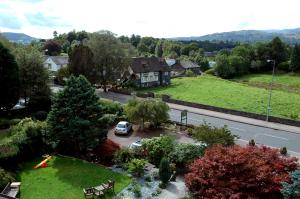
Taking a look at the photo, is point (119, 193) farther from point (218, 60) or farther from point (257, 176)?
point (218, 60)

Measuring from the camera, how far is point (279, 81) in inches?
3388

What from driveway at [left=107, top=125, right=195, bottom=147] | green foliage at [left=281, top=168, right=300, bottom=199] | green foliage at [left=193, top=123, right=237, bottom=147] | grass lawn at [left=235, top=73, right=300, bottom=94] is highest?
green foliage at [left=281, top=168, right=300, bottom=199]

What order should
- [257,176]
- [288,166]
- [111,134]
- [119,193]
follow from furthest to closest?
1. [111,134]
2. [119,193]
3. [288,166]
4. [257,176]

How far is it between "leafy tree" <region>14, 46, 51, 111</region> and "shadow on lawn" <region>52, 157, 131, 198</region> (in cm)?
1608

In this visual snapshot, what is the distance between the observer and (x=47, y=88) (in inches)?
Result: 1640

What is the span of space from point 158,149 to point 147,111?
958 centimetres

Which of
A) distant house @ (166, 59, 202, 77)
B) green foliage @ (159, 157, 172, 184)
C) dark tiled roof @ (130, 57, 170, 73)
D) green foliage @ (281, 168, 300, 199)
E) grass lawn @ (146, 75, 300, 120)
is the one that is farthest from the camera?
distant house @ (166, 59, 202, 77)

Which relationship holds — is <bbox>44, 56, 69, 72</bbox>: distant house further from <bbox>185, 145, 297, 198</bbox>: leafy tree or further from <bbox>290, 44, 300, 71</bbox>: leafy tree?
<bbox>185, 145, 297, 198</bbox>: leafy tree

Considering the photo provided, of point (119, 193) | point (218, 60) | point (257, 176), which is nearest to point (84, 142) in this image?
point (119, 193)

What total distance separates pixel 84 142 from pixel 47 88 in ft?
57.2

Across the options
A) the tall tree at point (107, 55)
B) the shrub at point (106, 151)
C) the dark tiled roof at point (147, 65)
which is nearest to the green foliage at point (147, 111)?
the shrub at point (106, 151)

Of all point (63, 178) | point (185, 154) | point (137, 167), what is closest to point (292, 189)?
Answer: point (185, 154)

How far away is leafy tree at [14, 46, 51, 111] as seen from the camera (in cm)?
4003

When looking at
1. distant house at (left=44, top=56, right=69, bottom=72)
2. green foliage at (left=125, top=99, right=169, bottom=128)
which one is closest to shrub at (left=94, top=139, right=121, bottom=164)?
green foliage at (left=125, top=99, right=169, bottom=128)
